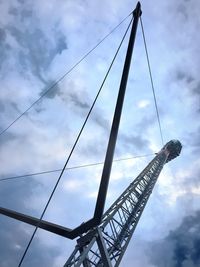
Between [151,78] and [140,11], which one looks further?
[151,78]

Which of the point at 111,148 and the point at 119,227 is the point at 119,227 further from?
the point at 111,148

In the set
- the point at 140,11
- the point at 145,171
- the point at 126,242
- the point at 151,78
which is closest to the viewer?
the point at 140,11

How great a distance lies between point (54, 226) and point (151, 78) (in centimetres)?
1967

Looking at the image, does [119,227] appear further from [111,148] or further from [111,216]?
[111,148]

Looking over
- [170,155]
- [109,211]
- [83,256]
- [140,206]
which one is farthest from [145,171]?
[83,256]

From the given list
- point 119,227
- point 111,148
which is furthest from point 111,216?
point 111,148

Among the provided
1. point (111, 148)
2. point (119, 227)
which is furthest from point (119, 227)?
point (111, 148)

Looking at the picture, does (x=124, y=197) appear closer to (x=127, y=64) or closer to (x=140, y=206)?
(x=140, y=206)

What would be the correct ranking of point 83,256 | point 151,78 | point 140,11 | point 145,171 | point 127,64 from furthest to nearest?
point 145,171, point 151,78, point 83,256, point 140,11, point 127,64

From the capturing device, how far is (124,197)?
1395 inches

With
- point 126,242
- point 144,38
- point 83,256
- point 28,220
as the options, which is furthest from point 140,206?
point 28,220

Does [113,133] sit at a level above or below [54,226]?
above

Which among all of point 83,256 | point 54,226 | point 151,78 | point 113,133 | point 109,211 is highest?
point 151,78

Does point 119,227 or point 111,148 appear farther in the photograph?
point 119,227
